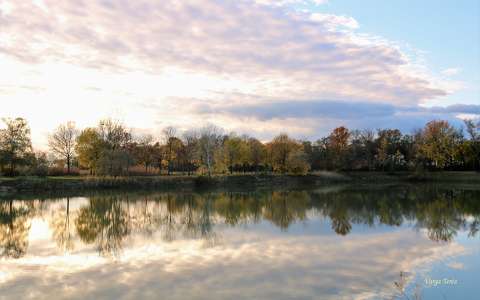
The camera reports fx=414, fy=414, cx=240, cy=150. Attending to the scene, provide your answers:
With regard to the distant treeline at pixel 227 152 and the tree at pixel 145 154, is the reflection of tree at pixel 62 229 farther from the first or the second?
the tree at pixel 145 154

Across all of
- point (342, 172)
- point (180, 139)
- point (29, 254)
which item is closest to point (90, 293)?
point (29, 254)

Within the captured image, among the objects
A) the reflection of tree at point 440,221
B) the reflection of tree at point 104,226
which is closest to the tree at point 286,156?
the reflection of tree at point 440,221

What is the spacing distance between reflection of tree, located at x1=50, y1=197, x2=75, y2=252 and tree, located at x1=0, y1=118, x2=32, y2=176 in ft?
73.4

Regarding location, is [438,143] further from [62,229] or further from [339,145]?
[62,229]

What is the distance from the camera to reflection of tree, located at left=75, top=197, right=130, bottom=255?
15.6m

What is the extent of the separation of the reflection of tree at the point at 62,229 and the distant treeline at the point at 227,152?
69.1 ft

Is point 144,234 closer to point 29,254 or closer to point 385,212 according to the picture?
point 29,254

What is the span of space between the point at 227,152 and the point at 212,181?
28.5 feet

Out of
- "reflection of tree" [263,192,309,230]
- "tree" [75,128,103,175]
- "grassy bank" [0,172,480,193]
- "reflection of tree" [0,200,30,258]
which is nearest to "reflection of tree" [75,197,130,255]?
"reflection of tree" [0,200,30,258]

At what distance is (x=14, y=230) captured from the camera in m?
19.1

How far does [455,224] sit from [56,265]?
17.8 metres

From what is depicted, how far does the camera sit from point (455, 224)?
2017cm

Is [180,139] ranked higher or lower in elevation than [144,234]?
higher

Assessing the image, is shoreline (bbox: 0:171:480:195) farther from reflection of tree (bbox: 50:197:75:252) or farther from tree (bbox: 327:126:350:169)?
reflection of tree (bbox: 50:197:75:252)
